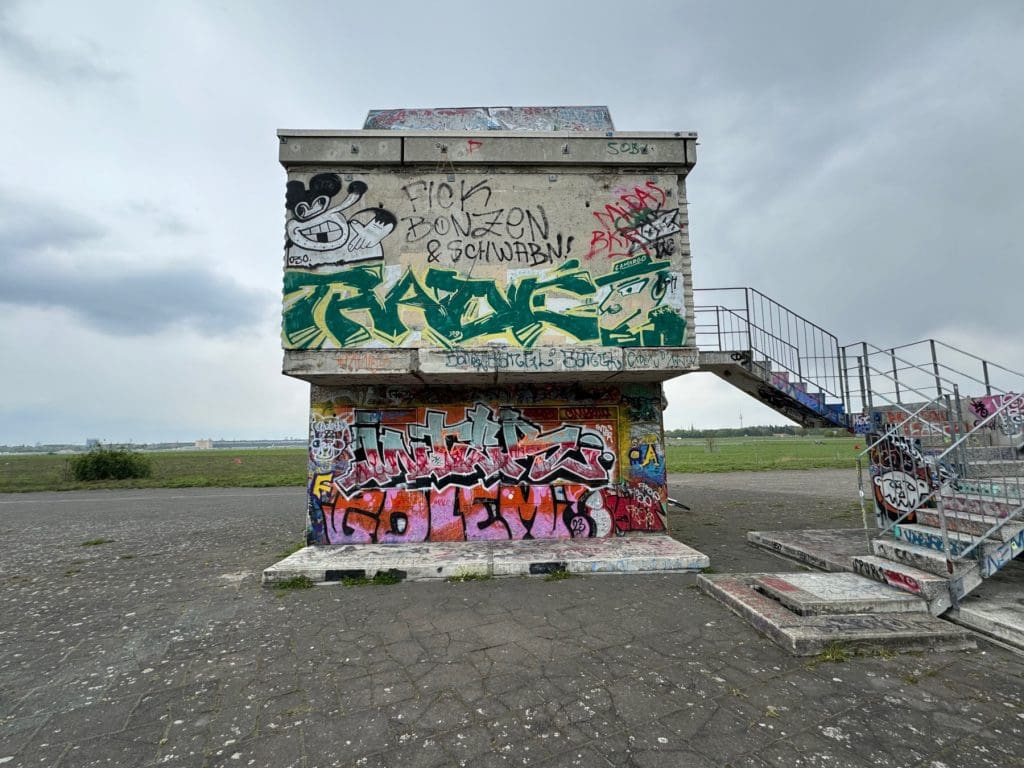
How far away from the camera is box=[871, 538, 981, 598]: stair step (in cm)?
506

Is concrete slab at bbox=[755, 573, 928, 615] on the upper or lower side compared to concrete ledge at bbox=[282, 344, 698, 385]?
lower

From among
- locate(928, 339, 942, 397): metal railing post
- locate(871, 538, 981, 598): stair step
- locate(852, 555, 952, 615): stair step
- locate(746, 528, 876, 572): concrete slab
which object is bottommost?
locate(746, 528, 876, 572): concrete slab

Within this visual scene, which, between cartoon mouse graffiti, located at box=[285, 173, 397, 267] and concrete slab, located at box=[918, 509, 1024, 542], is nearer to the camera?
concrete slab, located at box=[918, 509, 1024, 542]

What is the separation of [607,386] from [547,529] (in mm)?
3001

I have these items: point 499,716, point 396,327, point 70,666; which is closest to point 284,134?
point 396,327

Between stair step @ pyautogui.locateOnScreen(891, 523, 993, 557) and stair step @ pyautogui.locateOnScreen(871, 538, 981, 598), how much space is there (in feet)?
0.33

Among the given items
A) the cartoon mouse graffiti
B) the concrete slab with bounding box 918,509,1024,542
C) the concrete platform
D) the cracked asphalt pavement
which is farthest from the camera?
the cartoon mouse graffiti

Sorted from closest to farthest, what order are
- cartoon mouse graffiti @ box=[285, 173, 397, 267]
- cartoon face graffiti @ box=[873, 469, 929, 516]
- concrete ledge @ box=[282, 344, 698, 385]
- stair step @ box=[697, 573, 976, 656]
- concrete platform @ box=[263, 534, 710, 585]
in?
stair step @ box=[697, 573, 976, 656] < concrete platform @ box=[263, 534, 710, 585] < concrete ledge @ box=[282, 344, 698, 385] < cartoon face graffiti @ box=[873, 469, 929, 516] < cartoon mouse graffiti @ box=[285, 173, 397, 267]

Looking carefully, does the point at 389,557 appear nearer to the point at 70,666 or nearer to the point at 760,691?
the point at 70,666

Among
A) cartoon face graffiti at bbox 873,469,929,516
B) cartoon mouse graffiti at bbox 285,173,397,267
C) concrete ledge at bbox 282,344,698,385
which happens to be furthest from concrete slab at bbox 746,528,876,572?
cartoon mouse graffiti at bbox 285,173,397,267

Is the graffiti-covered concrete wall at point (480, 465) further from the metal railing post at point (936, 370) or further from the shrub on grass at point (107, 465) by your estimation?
the shrub on grass at point (107, 465)

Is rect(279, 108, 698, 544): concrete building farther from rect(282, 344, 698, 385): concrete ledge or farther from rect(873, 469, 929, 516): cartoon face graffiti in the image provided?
rect(873, 469, 929, 516): cartoon face graffiti

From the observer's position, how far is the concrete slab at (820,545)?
270 inches

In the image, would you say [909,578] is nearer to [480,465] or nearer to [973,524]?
[973,524]
